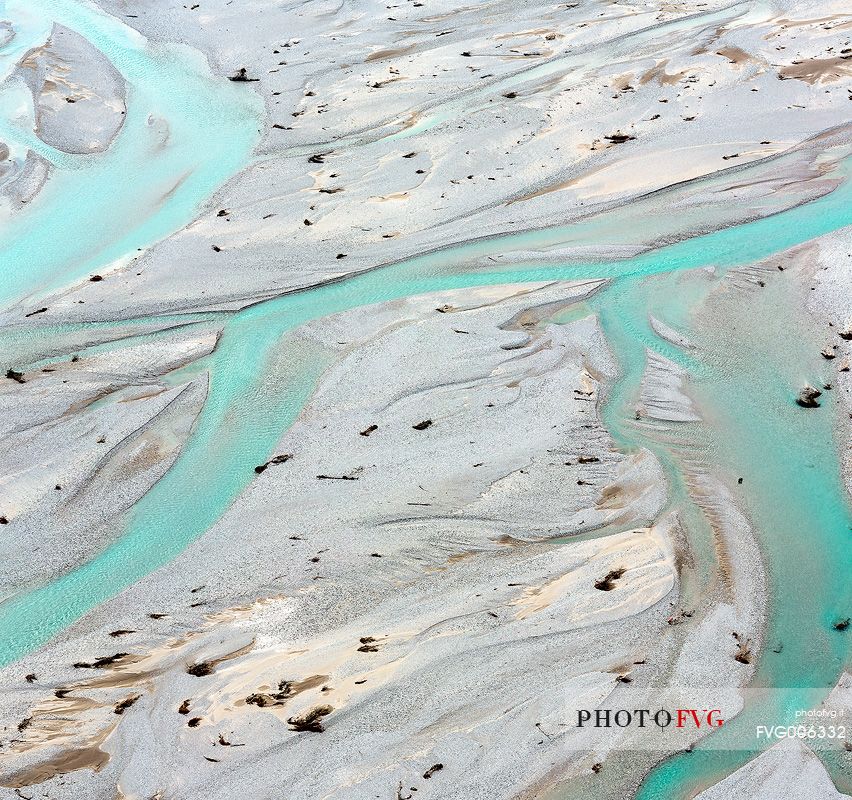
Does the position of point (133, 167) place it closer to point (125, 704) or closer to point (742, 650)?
point (125, 704)

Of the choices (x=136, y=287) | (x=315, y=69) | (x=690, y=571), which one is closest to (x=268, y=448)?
(x=136, y=287)

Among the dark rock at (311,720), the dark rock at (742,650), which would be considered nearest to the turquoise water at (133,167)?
the dark rock at (311,720)

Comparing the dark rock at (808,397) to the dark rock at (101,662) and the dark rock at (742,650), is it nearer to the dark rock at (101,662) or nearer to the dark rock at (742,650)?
the dark rock at (742,650)

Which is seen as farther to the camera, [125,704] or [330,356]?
[330,356]

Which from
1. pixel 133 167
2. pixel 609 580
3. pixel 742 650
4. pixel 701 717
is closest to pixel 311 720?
pixel 609 580

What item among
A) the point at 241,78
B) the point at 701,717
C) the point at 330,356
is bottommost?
the point at 701,717

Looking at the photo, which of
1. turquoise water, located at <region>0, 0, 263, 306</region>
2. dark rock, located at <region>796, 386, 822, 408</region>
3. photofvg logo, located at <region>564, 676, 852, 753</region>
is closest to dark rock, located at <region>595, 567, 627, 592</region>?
photofvg logo, located at <region>564, 676, 852, 753</region>

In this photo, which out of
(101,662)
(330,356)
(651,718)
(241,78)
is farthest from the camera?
(241,78)
